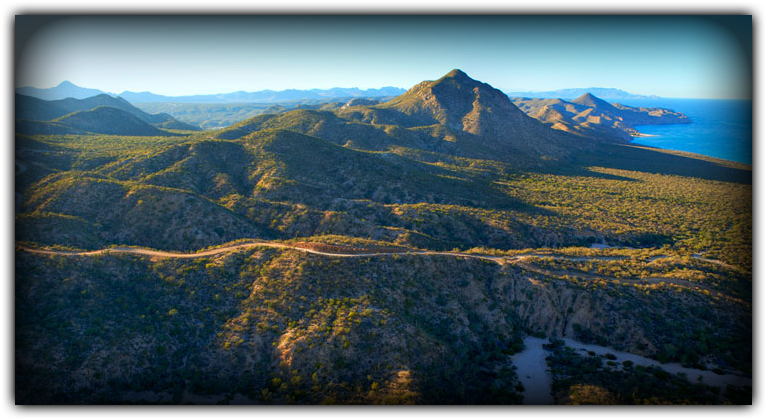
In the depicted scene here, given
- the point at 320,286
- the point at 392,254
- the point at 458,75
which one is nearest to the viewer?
the point at 320,286

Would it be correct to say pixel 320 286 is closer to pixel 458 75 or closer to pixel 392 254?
pixel 392 254

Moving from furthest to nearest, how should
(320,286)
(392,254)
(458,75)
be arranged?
(458,75) → (392,254) → (320,286)

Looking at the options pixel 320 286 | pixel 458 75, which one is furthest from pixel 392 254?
pixel 458 75

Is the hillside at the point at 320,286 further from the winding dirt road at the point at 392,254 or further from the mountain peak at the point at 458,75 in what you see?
the mountain peak at the point at 458,75

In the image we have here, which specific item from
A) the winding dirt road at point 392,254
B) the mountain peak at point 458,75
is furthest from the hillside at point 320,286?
the mountain peak at point 458,75

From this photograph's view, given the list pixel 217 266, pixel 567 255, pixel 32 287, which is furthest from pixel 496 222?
pixel 32 287

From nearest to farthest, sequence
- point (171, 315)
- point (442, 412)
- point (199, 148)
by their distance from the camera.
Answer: point (442, 412) < point (171, 315) < point (199, 148)

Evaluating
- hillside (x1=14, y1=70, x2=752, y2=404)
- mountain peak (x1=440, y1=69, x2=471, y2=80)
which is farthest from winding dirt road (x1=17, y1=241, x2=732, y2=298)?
mountain peak (x1=440, y1=69, x2=471, y2=80)
